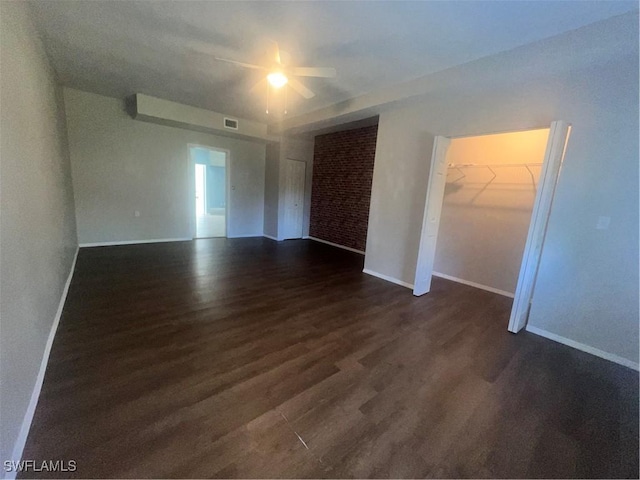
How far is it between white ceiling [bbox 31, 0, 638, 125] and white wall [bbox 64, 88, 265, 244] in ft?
4.06

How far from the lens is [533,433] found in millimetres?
1530

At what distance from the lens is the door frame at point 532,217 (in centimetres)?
236

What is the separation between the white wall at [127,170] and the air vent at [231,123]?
63 centimetres

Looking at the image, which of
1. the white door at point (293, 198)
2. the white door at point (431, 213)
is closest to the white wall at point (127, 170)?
the white door at point (293, 198)

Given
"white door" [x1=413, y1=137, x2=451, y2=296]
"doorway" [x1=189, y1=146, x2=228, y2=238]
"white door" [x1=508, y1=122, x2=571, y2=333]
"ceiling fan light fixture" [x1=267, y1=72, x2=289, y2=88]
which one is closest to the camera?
"white door" [x1=508, y1=122, x2=571, y2=333]

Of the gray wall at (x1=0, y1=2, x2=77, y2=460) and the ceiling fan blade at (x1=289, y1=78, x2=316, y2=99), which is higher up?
the ceiling fan blade at (x1=289, y1=78, x2=316, y2=99)

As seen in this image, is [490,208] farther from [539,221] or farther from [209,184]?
[209,184]

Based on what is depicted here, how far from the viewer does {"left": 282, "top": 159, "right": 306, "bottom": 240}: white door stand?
647 cm

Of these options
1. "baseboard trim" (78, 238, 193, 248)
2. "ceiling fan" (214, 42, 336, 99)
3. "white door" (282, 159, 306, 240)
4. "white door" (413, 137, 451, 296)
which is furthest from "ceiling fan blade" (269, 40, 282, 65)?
"baseboard trim" (78, 238, 193, 248)

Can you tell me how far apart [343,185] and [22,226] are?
5279mm

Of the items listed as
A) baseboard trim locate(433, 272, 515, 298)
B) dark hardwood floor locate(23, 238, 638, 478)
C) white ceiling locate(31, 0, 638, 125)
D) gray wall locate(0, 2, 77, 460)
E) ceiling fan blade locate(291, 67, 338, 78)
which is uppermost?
white ceiling locate(31, 0, 638, 125)

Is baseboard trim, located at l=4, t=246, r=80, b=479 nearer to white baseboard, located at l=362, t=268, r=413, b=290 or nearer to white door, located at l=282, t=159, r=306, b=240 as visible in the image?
white baseboard, located at l=362, t=268, r=413, b=290

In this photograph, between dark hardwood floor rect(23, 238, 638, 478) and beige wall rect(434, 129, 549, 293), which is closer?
dark hardwood floor rect(23, 238, 638, 478)

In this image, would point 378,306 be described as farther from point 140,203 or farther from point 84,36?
point 140,203
